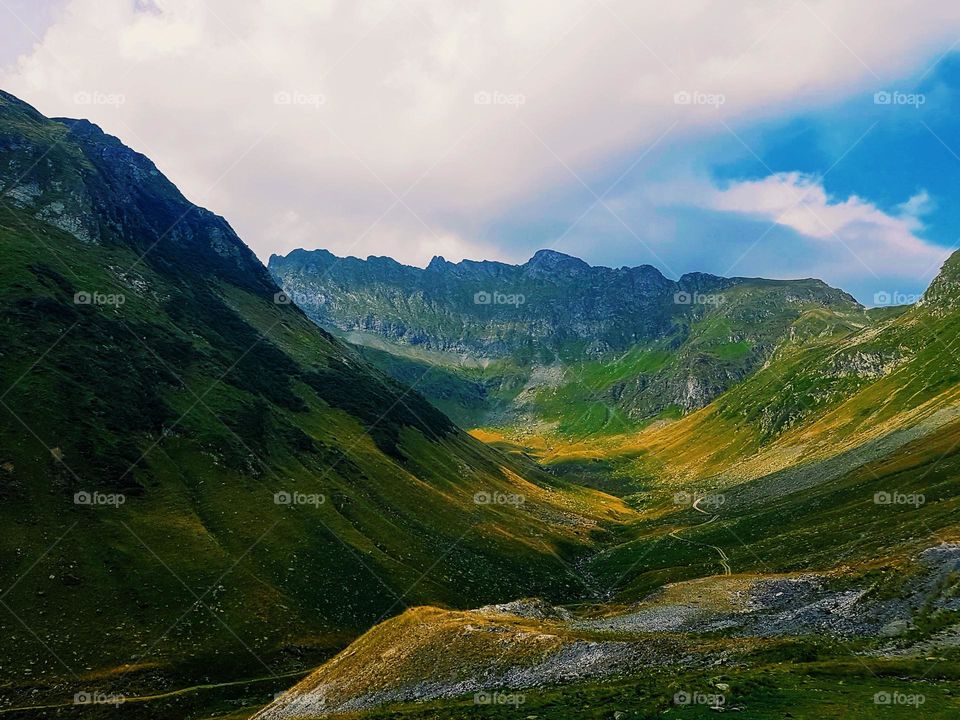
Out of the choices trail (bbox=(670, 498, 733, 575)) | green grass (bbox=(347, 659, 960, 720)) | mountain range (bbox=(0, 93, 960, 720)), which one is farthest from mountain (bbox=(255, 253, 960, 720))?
trail (bbox=(670, 498, 733, 575))

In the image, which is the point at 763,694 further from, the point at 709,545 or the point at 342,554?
the point at 709,545

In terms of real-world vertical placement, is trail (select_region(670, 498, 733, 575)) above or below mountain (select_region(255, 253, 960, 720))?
below

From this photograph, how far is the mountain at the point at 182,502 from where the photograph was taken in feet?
239

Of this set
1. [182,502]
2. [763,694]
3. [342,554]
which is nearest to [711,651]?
[763,694]

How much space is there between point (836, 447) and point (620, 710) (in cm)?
19943

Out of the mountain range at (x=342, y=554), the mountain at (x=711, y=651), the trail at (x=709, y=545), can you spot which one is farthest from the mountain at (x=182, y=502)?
the mountain at (x=711, y=651)

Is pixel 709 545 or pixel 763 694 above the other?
pixel 763 694

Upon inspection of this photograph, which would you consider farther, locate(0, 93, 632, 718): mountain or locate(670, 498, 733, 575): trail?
locate(670, 498, 733, 575): trail

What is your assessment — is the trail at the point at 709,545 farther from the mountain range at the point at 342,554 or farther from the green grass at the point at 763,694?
the green grass at the point at 763,694

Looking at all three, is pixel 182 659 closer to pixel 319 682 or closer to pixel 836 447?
pixel 319 682

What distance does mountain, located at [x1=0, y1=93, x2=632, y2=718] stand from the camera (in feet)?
239

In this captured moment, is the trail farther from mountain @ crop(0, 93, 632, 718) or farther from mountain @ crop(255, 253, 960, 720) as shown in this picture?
mountain @ crop(0, 93, 632, 718)

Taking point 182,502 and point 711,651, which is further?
point 182,502

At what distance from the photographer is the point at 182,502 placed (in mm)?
99625
